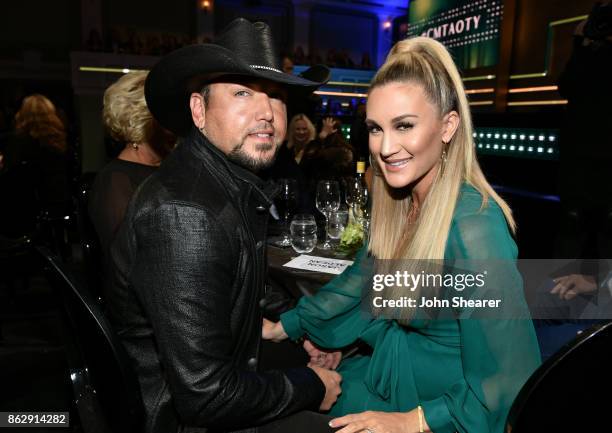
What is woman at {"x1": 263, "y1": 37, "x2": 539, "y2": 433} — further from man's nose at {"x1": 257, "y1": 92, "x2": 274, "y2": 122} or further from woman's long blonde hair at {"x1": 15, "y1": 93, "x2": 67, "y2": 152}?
woman's long blonde hair at {"x1": 15, "y1": 93, "x2": 67, "y2": 152}

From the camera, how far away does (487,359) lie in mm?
1123

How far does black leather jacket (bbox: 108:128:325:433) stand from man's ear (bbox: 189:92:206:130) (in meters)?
0.07

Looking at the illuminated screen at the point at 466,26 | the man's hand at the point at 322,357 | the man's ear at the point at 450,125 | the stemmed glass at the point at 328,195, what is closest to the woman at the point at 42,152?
the stemmed glass at the point at 328,195

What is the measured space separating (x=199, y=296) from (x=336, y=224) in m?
1.51

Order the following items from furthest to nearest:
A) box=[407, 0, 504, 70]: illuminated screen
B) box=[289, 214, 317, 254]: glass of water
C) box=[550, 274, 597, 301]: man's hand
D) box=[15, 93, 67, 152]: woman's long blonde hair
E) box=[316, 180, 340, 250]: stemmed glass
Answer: box=[407, 0, 504, 70]: illuminated screen → box=[15, 93, 67, 152]: woman's long blonde hair → box=[316, 180, 340, 250]: stemmed glass → box=[289, 214, 317, 254]: glass of water → box=[550, 274, 597, 301]: man's hand

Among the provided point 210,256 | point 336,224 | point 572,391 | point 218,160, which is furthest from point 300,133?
point 572,391

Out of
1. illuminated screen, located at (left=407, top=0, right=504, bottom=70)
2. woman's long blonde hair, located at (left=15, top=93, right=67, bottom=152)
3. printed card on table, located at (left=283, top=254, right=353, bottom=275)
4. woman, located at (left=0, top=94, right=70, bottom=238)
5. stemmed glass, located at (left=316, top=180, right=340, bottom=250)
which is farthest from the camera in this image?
illuminated screen, located at (left=407, top=0, right=504, bottom=70)

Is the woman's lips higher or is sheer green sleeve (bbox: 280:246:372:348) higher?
the woman's lips

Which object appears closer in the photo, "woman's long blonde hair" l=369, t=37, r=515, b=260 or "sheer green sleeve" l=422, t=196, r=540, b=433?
"sheer green sleeve" l=422, t=196, r=540, b=433

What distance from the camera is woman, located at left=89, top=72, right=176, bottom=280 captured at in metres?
2.36

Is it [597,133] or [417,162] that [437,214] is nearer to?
[417,162]

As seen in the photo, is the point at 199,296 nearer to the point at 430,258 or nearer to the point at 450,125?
the point at 430,258

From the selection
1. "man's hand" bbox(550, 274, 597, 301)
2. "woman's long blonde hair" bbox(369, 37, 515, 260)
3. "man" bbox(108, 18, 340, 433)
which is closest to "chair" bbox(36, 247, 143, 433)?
"man" bbox(108, 18, 340, 433)

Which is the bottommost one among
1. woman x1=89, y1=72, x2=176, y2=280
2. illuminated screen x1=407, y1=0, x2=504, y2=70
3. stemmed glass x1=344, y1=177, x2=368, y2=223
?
stemmed glass x1=344, y1=177, x2=368, y2=223
